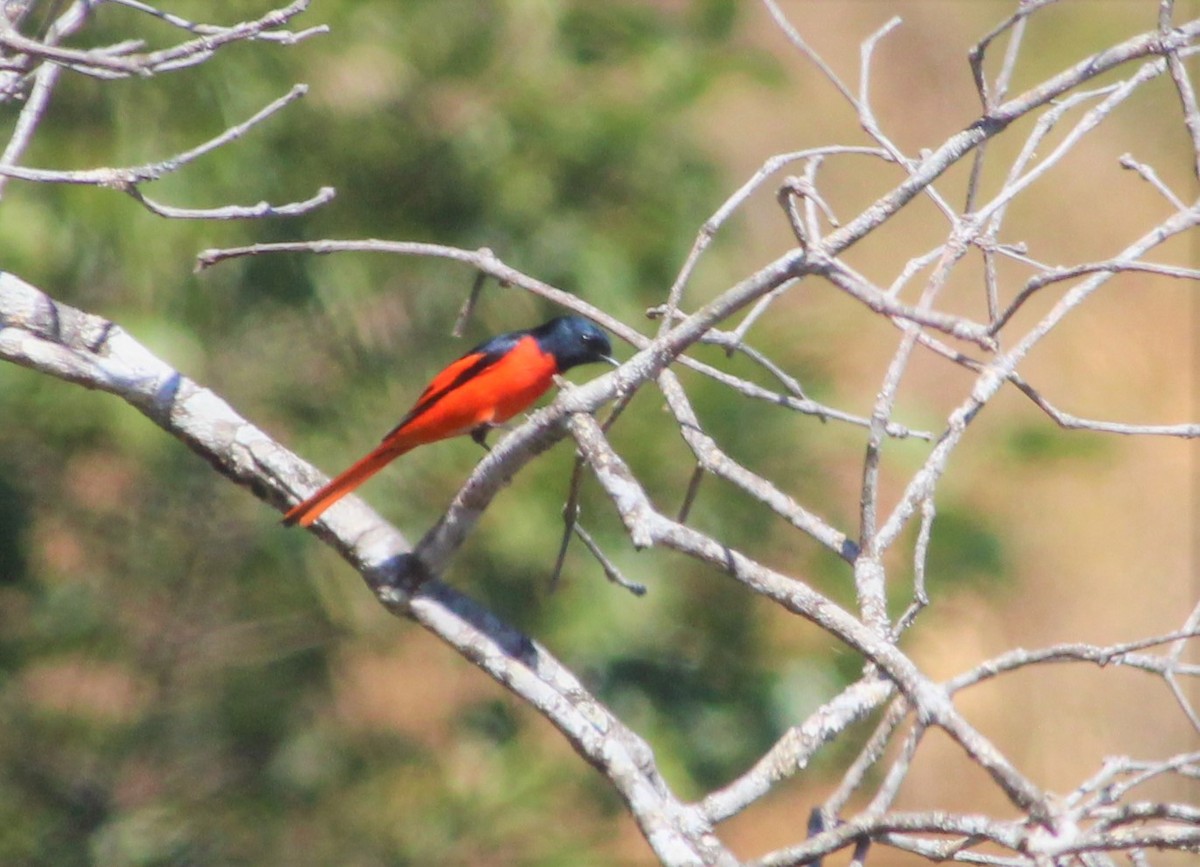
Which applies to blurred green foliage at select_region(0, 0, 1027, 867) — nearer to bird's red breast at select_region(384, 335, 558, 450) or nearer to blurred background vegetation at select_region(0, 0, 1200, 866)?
blurred background vegetation at select_region(0, 0, 1200, 866)

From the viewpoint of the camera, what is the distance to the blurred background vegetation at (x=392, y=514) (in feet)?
16.2

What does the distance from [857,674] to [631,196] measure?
6.28 feet

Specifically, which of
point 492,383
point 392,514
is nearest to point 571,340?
point 492,383

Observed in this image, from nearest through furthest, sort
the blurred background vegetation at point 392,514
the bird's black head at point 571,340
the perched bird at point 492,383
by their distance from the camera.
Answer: the perched bird at point 492,383 < the bird's black head at point 571,340 < the blurred background vegetation at point 392,514

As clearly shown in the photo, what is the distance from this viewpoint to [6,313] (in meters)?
2.55

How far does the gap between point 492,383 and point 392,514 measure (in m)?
1.13

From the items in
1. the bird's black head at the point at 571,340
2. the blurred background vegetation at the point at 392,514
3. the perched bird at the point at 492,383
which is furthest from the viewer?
the blurred background vegetation at the point at 392,514

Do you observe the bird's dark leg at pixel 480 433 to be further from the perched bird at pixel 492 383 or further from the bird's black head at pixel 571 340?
the bird's black head at pixel 571 340

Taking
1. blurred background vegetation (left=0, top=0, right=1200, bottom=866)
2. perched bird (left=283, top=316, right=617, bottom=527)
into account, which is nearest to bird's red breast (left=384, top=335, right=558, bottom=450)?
perched bird (left=283, top=316, right=617, bottom=527)

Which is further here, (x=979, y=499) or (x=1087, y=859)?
(x=979, y=499)

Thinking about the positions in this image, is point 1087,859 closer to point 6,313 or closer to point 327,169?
point 6,313

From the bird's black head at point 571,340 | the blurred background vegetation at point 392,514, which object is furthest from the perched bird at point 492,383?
the blurred background vegetation at point 392,514

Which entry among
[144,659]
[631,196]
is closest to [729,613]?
[631,196]

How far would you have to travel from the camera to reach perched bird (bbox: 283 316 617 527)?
12.7 feet
